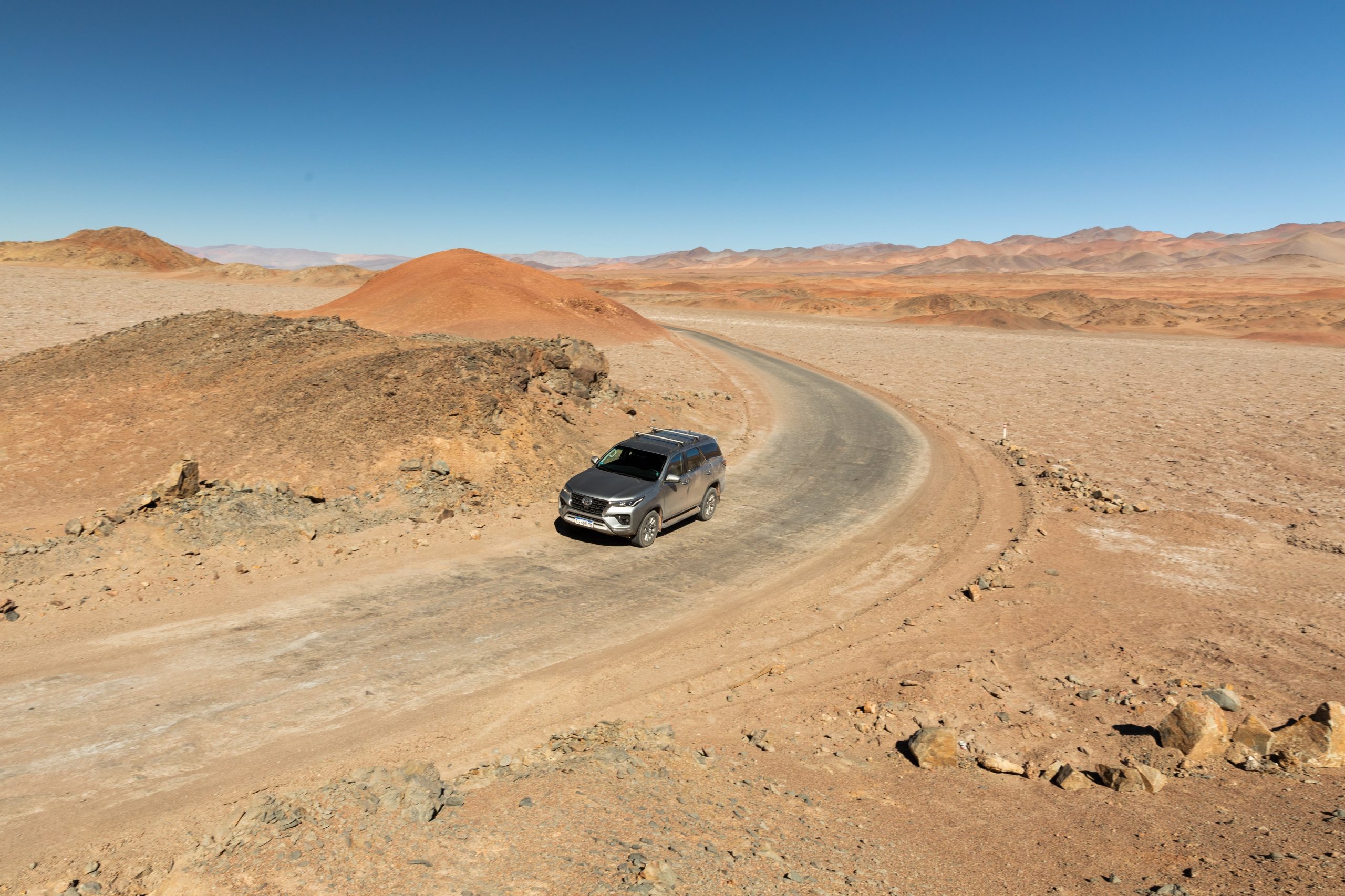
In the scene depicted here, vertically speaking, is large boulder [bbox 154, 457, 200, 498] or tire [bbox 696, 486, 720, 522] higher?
large boulder [bbox 154, 457, 200, 498]

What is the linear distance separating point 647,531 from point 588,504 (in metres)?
1.40

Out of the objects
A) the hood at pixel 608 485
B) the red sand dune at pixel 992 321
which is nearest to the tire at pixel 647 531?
the hood at pixel 608 485

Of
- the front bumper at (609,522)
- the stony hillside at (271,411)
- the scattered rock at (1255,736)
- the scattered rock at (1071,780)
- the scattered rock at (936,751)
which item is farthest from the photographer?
the stony hillside at (271,411)

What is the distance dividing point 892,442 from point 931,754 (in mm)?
18780

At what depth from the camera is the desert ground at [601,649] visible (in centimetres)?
652

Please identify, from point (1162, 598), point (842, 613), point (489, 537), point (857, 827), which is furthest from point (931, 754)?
point (489, 537)

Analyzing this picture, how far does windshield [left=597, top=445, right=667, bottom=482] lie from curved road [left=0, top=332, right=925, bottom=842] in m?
1.57

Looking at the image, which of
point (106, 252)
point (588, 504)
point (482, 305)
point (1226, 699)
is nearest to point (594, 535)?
point (588, 504)

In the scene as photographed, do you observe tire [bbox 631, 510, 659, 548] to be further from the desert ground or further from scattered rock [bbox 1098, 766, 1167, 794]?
scattered rock [bbox 1098, 766, 1167, 794]

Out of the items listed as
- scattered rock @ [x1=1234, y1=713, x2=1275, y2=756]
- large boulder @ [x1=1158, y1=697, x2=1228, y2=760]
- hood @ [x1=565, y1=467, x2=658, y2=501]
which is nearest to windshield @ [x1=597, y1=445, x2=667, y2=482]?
hood @ [x1=565, y1=467, x2=658, y2=501]

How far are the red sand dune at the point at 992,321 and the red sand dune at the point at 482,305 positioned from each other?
4378cm

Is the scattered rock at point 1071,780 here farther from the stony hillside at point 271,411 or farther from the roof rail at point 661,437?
the stony hillside at point 271,411

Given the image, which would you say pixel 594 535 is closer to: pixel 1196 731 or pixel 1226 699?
pixel 1196 731

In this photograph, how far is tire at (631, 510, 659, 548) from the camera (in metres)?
14.7
